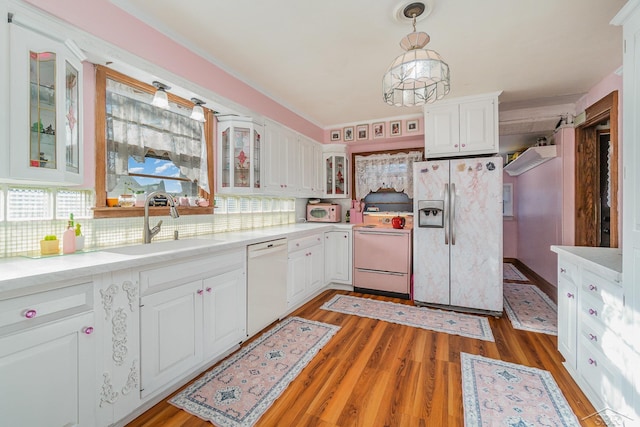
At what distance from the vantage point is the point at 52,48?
143 centimetres

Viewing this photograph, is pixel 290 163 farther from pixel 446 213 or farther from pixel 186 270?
pixel 186 270

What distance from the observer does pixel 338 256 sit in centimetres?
399

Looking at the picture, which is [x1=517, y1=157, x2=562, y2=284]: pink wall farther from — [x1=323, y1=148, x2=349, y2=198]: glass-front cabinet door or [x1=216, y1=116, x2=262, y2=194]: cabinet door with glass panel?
[x1=216, y1=116, x2=262, y2=194]: cabinet door with glass panel

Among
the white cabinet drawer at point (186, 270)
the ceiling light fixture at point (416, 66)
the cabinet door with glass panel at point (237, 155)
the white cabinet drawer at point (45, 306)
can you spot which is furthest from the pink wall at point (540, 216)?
the white cabinet drawer at point (45, 306)

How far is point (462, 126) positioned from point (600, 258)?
2.02 m

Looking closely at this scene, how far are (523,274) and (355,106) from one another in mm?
4271

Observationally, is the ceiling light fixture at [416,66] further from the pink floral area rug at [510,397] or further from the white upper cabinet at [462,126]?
the pink floral area rug at [510,397]

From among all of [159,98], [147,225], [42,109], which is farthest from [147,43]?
[147,225]

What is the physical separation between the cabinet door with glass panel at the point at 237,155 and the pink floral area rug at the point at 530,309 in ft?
10.5

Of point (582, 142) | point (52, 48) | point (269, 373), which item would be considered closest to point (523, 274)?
point (582, 142)

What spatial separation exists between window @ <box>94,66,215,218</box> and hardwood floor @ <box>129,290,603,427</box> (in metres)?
1.58

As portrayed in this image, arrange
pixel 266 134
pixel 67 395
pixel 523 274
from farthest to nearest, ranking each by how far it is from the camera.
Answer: pixel 523 274, pixel 266 134, pixel 67 395

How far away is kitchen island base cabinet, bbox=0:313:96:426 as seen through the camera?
1.09 metres

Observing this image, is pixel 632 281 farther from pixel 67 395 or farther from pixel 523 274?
pixel 523 274
